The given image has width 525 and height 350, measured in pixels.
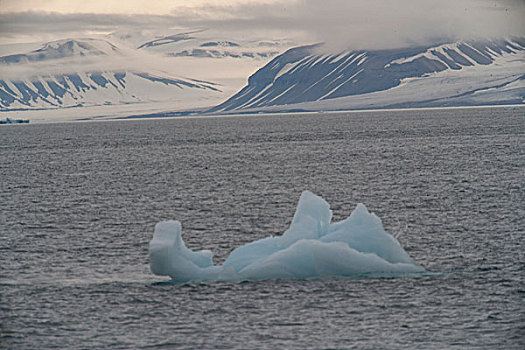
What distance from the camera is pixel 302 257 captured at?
108 feet

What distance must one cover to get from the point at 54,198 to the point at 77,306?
39.4 metres

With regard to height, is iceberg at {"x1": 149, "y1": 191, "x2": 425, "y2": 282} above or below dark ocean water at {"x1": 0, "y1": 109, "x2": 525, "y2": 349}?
above

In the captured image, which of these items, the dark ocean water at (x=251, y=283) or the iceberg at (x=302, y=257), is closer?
the dark ocean water at (x=251, y=283)

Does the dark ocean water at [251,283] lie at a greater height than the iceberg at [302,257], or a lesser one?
lesser

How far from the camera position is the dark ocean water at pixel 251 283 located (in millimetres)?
26734

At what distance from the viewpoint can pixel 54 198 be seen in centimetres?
6775

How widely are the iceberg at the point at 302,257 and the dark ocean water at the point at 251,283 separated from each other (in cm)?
76

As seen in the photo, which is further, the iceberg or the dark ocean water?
the iceberg

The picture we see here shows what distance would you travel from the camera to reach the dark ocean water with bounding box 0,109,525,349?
26734 mm

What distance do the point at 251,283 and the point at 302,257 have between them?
8.56 feet

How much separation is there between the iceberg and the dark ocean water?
0.76 m

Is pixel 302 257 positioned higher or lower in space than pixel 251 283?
higher

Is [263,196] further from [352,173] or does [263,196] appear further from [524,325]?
[524,325]

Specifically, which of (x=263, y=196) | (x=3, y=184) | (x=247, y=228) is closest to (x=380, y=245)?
(x=247, y=228)
